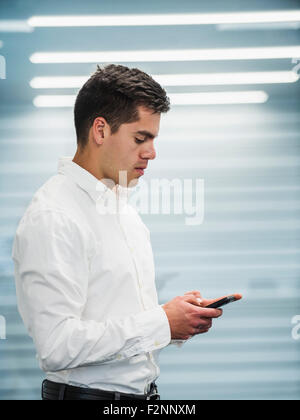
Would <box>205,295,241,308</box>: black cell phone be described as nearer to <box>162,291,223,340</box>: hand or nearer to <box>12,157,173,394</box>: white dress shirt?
<box>162,291,223,340</box>: hand

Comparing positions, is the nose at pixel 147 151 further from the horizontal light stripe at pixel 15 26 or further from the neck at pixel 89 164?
the horizontal light stripe at pixel 15 26

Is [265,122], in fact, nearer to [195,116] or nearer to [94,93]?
[195,116]

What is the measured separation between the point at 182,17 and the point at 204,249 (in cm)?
142

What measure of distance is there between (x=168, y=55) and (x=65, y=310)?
196cm

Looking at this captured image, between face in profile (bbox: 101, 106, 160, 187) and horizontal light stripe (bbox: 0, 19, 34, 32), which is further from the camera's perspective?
horizontal light stripe (bbox: 0, 19, 34, 32)

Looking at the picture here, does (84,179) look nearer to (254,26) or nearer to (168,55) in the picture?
(168,55)

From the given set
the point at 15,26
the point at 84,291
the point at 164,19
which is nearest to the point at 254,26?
the point at 164,19

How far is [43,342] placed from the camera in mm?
1188

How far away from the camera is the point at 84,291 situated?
127 cm

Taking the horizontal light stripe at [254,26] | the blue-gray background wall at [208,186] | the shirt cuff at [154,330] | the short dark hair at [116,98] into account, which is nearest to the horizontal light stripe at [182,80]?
the blue-gray background wall at [208,186]

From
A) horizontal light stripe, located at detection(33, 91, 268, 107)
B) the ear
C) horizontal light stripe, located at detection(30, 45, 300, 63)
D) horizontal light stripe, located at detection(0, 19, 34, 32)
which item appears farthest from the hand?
horizontal light stripe, located at detection(0, 19, 34, 32)

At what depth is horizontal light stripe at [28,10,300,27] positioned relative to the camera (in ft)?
8.90

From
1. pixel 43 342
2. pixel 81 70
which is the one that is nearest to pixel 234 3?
pixel 81 70
